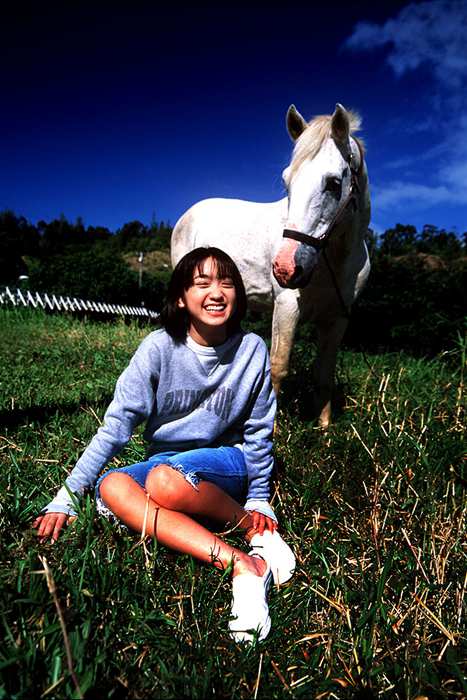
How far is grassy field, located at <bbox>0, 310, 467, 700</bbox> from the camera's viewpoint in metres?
1.13

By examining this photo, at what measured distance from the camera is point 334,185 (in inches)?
105

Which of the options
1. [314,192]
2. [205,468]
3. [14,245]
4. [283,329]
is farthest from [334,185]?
[14,245]

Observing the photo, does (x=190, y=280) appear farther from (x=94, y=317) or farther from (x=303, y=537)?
(x=94, y=317)

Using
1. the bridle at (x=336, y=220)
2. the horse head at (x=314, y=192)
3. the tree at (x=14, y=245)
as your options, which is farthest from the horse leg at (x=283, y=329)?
the tree at (x=14, y=245)

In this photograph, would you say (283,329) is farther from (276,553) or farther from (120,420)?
(276,553)

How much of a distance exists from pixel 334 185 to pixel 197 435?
1679mm

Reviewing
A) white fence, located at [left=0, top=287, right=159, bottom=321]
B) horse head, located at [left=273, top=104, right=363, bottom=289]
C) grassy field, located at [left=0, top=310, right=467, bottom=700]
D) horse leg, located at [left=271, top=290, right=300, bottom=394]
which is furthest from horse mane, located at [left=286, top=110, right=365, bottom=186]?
white fence, located at [left=0, top=287, right=159, bottom=321]

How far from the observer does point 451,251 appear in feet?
39.3

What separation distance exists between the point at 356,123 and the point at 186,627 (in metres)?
3.10

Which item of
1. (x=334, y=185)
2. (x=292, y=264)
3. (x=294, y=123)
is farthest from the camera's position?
(x=294, y=123)

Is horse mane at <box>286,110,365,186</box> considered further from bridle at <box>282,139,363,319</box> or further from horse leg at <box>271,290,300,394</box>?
horse leg at <box>271,290,300,394</box>

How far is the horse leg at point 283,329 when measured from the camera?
10.3 ft

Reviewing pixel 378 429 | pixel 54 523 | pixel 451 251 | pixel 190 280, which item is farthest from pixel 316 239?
pixel 451 251

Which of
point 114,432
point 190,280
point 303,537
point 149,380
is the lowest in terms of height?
point 303,537
